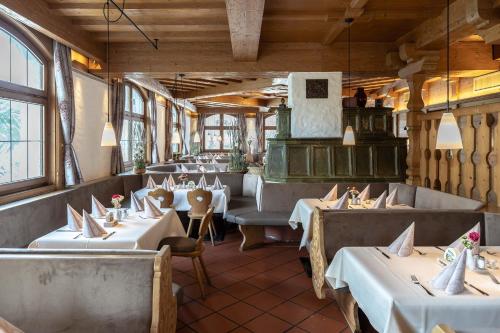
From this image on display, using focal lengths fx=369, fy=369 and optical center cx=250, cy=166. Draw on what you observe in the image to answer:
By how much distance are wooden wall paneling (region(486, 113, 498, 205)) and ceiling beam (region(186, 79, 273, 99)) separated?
5104 millimetres

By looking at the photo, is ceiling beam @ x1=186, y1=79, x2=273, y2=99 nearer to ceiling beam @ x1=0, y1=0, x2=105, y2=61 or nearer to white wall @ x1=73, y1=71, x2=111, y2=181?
white wall @ x1=73, y1=71, x2=111, y2=181

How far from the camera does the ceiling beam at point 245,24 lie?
3571 millimetres

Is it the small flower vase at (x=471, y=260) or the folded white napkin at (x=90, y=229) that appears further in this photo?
the folded white napkin at (x=90, y=229)

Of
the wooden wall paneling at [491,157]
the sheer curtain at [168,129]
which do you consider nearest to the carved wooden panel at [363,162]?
the wooden wall paneling at [491,157]

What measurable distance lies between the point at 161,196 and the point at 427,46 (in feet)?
14.4

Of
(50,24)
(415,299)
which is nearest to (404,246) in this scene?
(415,299)

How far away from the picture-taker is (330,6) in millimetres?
4414

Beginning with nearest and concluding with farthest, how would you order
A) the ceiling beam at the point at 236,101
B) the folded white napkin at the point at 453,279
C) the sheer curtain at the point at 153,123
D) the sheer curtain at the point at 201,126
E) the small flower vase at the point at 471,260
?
the folded white napkin at the point at 453,279, the small flower vase at the point at 471,260, the sheer curtain at the point at 153,123, the ceiling beam at the point at 236,101, the sheer curtain at the point at 201,126

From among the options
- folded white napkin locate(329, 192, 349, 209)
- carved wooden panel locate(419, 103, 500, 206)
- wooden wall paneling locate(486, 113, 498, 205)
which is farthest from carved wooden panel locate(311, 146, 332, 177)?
wooden wall paneling locate(486, 113, 498, 205)

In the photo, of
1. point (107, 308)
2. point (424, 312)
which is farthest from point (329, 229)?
point (107, 308)

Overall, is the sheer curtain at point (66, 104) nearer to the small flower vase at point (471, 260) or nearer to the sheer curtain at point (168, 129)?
the small flower vase at point (471, 260)

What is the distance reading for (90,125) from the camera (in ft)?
19.4

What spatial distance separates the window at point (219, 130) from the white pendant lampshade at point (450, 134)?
42.5 ft

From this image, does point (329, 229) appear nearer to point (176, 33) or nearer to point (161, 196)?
point (161, 196)
